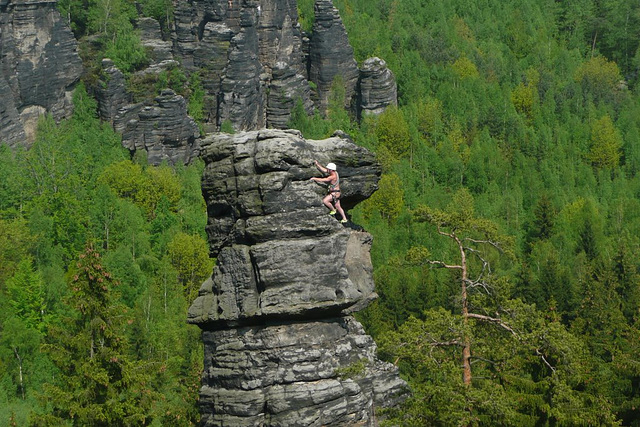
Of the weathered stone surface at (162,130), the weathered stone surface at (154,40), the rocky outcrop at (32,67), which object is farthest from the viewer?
the weathered stone surface at (154,40)

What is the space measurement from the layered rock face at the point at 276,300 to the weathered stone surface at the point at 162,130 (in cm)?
7810

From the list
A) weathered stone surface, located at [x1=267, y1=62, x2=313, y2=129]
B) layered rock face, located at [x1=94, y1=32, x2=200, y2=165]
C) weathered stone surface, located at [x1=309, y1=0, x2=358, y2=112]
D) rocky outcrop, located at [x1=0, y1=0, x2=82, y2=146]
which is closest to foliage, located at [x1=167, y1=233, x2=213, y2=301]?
layered rock face, located at [x1=94, y1=32, x2=200, y2=165]

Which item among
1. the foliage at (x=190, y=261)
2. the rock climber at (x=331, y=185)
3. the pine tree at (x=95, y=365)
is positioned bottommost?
the foliage at (x=190, y=261)

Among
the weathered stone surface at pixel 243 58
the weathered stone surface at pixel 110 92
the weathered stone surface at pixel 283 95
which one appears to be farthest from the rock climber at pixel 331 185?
the weathered stone surface at pixel 283 95

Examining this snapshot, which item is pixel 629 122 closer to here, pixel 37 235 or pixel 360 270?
pixel 37 235

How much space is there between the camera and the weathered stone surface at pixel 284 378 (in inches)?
1410

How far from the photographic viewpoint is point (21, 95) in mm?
113438

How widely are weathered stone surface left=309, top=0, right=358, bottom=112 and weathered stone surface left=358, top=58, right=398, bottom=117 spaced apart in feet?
4.78

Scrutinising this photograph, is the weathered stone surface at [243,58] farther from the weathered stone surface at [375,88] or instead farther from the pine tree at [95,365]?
the pine tree at [95,365]

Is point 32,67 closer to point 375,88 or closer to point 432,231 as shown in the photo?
point 375,88

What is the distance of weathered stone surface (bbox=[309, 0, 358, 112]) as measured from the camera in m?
128

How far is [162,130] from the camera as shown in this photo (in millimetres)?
Answer: 115312

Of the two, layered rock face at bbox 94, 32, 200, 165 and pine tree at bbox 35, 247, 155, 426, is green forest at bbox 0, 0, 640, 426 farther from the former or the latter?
layered rock face at bbox 94, 32, 200, 165

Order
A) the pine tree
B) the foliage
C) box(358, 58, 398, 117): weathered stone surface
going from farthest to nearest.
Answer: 1. box(358, 58, 398, 117): weathered stone surface
2. the foliage
3. the pine tree
